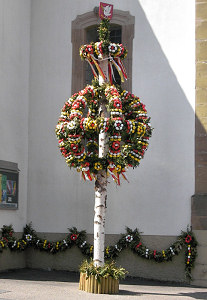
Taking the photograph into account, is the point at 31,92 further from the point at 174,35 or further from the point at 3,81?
the point at 174,35

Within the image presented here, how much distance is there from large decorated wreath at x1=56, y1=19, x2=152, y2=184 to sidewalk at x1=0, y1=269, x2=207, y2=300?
2264 mm

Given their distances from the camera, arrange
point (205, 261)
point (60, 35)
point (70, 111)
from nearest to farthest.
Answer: point (70, 111)
point (205, 261)
point (60, 35)

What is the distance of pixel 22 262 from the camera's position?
48.2 feet

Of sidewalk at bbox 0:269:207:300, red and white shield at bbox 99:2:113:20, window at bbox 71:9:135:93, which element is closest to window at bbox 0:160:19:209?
sidewalk at bbox 0:269:207:300

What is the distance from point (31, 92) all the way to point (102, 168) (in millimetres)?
4557

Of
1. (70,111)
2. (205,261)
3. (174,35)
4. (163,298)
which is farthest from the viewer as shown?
(174,35)

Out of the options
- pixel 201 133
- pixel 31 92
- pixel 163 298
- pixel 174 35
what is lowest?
pixel 163 298

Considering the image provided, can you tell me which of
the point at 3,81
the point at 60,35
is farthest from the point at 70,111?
the point at 60,35

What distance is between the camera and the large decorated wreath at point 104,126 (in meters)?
11.5

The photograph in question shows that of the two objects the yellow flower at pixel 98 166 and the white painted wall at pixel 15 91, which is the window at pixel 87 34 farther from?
the yellow flower at pixel 98 166

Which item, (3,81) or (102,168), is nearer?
(102,168)

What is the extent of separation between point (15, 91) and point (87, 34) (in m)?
2.34

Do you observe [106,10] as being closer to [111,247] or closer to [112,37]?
[112,37]

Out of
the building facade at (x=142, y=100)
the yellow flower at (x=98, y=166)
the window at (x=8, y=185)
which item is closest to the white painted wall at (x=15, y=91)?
the building facade at (x=142, y=100)
